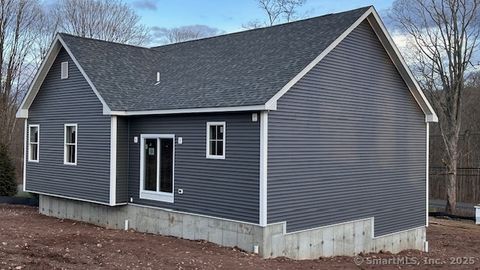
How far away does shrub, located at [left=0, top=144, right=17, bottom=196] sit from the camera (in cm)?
2247

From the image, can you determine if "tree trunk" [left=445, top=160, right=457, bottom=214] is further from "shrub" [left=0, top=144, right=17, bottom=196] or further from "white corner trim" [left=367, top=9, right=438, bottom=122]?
"shrub" [left=0, top=144, right=17, bottom=196]

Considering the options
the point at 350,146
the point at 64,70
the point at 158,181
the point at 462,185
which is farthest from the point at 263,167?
the point at 462,185

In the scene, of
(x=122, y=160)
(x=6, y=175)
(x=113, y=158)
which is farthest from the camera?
(x=6, y=175)

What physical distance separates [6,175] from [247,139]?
1531 cm

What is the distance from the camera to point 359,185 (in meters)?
14.1

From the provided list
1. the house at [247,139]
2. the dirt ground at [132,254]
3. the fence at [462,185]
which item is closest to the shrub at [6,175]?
the house at [247,139]

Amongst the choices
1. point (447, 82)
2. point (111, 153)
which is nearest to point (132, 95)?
point (111, 153)

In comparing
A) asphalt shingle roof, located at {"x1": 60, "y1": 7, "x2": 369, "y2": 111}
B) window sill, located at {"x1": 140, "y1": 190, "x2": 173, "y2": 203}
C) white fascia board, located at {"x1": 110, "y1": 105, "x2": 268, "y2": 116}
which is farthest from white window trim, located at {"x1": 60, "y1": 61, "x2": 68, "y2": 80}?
window sill, located at {"x1": 140, "y1": 190, "x2": 173, "y2": 203}

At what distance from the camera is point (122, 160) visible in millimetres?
14594

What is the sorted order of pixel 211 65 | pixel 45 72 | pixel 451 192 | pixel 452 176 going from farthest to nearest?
pixel 452 176, pixel 451 192, pixel 45 72, pixel 211 65

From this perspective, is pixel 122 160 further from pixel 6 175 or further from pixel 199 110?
pixel 6 175

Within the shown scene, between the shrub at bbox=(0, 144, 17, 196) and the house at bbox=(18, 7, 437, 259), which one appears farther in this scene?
the shrub at bbox=(0, 144, 17, 196)

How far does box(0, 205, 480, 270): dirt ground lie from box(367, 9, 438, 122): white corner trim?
15.3 ft

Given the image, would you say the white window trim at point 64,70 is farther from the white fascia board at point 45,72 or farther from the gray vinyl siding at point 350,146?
the gray vinyl siding at point 350,146
